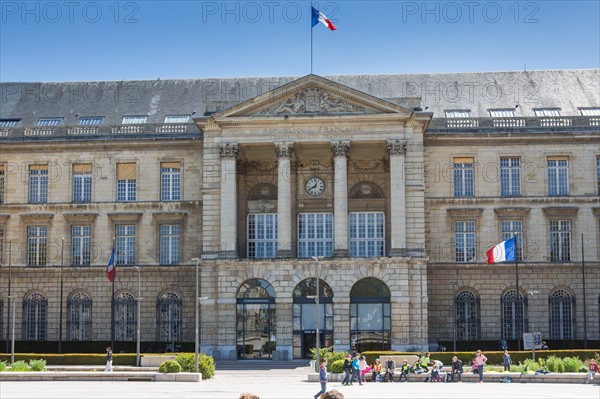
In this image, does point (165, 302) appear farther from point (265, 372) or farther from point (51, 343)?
point (265, 372)

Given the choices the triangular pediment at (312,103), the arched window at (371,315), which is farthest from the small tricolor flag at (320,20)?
the arched window at (371,315)

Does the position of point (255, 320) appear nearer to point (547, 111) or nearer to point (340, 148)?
point (340, 148)

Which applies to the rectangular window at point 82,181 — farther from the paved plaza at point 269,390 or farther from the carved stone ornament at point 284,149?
the paved plaza at point 269,390

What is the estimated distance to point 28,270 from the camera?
7719cm

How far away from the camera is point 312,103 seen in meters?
72.4

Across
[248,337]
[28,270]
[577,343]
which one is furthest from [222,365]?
[577,343]

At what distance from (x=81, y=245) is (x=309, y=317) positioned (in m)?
18.9

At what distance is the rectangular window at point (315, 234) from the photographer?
74.8 meters

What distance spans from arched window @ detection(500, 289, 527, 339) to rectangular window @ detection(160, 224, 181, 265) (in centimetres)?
2435

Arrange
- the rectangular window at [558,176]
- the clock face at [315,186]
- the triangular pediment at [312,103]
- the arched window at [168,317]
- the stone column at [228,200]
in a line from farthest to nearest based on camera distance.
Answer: the arched window at [168,317] → the clock face at [315,186] → the rectangular window at [558,176] → the stone column at [228,200] → the triangular pediment at [312,103]

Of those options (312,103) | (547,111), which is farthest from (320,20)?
(547,111)

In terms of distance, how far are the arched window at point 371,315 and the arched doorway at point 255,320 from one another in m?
5.66

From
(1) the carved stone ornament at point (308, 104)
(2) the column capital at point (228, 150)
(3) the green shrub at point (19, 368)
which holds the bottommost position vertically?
(3) the green shrub at point (19, 368)

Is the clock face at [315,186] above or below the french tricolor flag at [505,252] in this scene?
above
